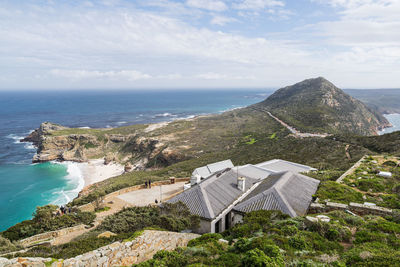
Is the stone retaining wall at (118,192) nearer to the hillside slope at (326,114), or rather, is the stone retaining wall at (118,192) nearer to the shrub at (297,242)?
the shrub at (297,242)


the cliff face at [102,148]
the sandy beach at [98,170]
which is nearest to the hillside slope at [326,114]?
the cliff face at [102,148]

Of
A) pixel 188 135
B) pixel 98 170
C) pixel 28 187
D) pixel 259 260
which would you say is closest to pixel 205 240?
pixel 259 260

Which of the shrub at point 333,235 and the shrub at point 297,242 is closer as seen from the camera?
the shrub at point 297,242

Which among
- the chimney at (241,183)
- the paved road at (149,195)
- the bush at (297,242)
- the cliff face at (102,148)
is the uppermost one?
the bush at (297,242)

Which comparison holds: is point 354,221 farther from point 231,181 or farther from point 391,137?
point 391,137

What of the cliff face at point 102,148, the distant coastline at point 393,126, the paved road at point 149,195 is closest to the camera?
the paved road at point 149,195

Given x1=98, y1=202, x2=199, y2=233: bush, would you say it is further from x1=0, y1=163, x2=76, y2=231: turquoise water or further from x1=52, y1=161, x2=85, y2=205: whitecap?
x1=52, y1=161, x2=85, y2=205: whitecap

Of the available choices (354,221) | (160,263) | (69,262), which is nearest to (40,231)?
(69,262)
